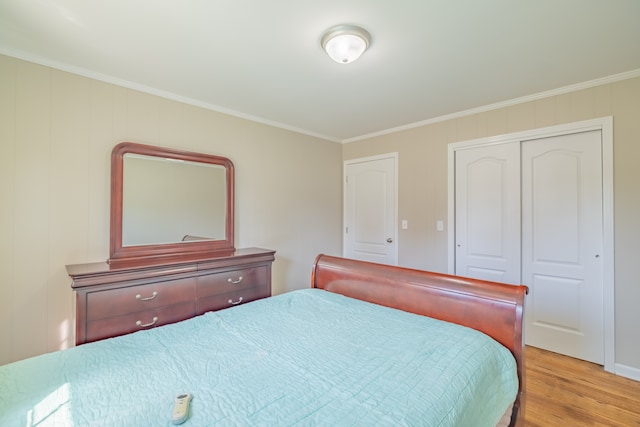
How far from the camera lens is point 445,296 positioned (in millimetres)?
1628

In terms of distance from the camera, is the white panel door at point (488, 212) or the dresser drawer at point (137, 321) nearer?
the dresser drawer at point (137, 321)

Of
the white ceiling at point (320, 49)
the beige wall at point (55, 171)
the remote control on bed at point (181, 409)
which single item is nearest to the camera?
the remote control on bed at point (181, 409)

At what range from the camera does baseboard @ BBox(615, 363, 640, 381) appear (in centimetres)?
214

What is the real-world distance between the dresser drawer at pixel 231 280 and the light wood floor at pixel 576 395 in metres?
2.18

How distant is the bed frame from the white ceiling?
57.5 inches

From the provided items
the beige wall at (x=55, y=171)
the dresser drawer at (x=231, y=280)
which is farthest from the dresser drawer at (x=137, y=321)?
the beige wall at (x=55, y=171)

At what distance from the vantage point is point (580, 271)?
7.99 feet

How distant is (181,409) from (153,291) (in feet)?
4.74

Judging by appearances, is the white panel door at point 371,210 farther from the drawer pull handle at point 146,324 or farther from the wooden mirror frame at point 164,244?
the drawer pull handle at point 146,324

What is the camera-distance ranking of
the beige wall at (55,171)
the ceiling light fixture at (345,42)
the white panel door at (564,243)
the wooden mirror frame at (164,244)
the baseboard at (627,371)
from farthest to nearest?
the white panel door at (564,243), the wooden mirror frame at (164,244), the baseboard at (627,371), the beige wall at (55,171), the ceiling light fixture at (345,42)

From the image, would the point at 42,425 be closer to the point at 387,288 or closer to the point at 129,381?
the point at 129,381

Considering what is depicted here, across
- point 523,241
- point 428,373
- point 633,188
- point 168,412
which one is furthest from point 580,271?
point 168,412

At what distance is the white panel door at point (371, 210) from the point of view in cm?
366

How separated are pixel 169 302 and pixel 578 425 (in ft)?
9.11
